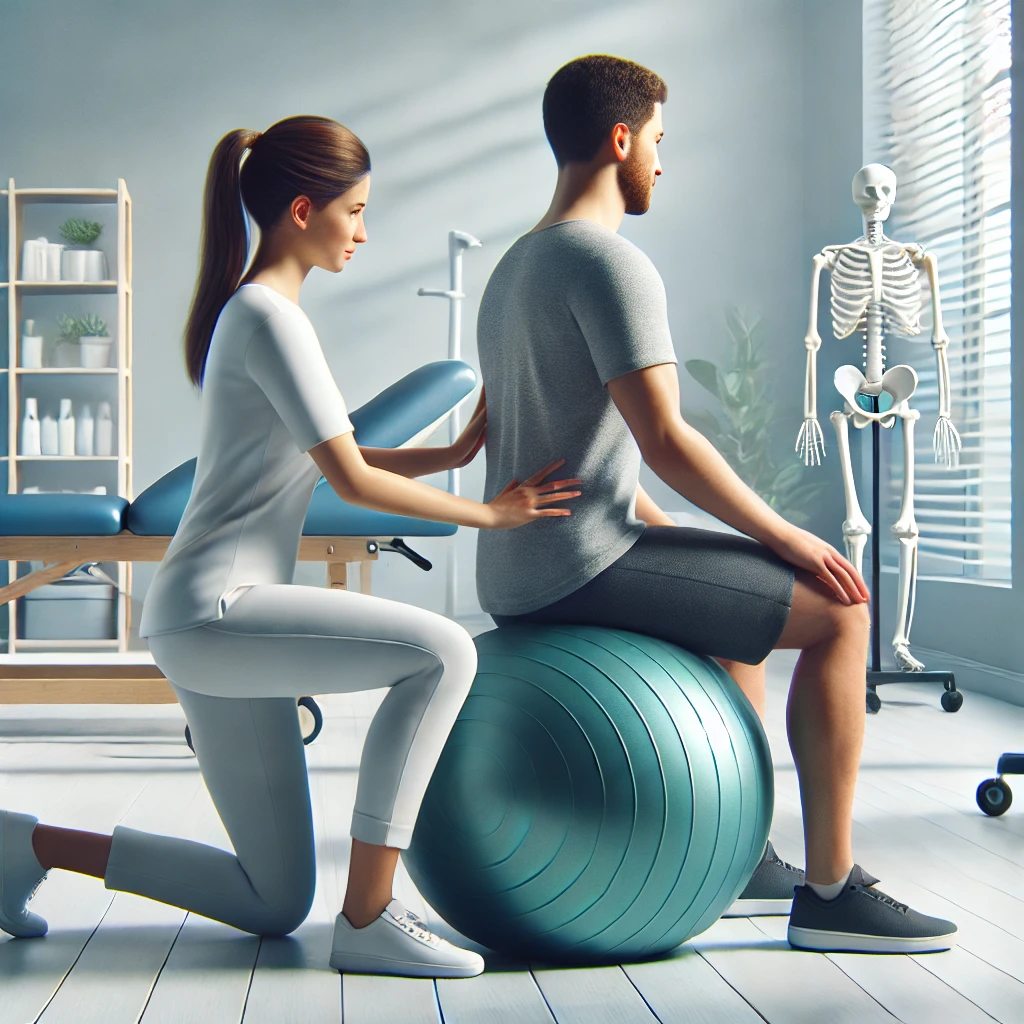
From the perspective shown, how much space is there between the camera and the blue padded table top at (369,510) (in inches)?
101

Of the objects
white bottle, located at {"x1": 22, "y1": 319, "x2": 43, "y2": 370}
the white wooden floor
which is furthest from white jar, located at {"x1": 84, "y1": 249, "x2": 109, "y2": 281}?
the white wooden floor

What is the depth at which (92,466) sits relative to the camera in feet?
16.3

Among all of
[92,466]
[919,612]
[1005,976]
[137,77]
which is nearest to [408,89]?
[137,77]

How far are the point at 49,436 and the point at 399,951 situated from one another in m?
3.96

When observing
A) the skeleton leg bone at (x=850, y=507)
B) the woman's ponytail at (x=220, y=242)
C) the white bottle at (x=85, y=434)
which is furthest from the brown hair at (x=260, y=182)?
the white bottle at (x=85, y=434)

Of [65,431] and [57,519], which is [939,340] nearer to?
[57,519]

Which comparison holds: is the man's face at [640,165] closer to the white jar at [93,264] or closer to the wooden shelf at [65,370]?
the wooden shelf at [65,370]

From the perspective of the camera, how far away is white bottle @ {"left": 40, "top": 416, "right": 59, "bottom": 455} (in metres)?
4.76

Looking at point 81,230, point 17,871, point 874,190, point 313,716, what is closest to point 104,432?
point 81,230

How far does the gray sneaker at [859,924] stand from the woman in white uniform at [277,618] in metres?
0.43

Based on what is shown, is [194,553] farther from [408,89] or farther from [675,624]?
[408,89]

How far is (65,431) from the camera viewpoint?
476cm

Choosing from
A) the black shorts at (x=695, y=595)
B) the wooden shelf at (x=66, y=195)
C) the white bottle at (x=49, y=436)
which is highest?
the wooden shelf at (x=66, y=195)

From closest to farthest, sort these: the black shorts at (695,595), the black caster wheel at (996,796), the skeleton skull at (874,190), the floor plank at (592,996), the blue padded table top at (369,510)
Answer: the floor plank at (592,996) → the black shorts at (695,595) → the black caster wheel at (996,796) → the blue padded table top at (369,510) → the skeleton skull at (874,190)
